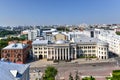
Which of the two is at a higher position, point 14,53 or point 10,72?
point 10,72

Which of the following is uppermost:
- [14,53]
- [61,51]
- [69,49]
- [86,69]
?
[69,49]

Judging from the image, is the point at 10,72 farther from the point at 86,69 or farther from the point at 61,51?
the point at 61,51

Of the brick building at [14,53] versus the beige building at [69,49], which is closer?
the brick building at [14,53]

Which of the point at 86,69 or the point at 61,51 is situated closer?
the point at 86,69

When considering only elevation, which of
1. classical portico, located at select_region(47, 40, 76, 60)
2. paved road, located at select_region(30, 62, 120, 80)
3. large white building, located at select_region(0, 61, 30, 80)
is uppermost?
large white building, located at select_region(0, 61, 30, 80)

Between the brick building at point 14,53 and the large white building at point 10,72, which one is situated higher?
the large white building at point 10,72

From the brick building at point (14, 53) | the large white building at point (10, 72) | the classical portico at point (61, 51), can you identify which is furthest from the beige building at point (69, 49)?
the large white building at point (10, 72)

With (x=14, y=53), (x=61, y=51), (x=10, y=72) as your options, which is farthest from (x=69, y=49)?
(x=10, y=72)

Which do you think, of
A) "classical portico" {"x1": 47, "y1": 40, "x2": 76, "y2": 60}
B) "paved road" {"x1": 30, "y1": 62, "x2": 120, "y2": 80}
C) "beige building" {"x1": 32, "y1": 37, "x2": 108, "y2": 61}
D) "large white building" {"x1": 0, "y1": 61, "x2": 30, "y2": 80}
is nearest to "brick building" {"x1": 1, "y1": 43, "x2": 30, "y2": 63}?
"beige building" {"x1": 32, "y1": 37, "x2": 108, "y2": 61}

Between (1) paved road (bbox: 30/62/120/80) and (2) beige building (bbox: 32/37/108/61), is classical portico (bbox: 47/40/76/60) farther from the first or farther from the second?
(1) paved road (bbox: 30/62/120/80)

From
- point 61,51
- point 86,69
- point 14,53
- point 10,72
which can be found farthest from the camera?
point 61,51

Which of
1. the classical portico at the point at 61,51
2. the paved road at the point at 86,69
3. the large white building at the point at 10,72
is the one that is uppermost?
the large white building at the point at 10,72

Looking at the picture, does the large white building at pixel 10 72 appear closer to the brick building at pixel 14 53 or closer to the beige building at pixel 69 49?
the brick building at pixel 14 53

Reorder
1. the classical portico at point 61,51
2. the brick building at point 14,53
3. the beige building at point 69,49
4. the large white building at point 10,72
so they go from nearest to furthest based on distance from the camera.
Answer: the large white building at point 10,72 → the brick building at point 14,53 → the classical portico at point 61,51 → the beige building at point 69,49
